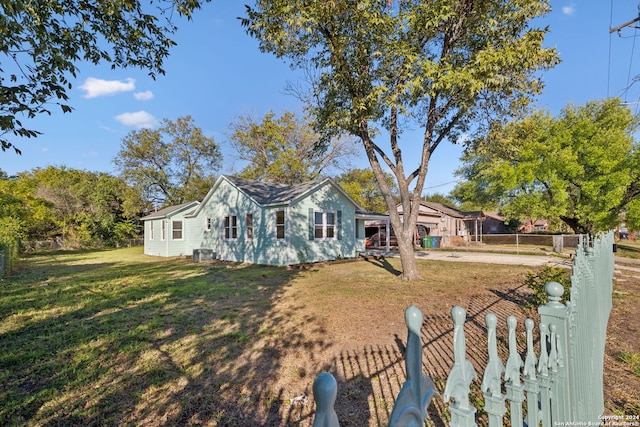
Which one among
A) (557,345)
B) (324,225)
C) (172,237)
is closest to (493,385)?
(557,345)

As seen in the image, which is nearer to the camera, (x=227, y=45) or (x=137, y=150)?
(x=227, y=45)

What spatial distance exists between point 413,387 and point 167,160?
3611 centimetres

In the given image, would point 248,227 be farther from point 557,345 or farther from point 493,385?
point 493,385

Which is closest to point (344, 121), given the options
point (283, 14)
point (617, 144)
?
point (283, 14)

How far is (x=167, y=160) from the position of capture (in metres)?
32.7

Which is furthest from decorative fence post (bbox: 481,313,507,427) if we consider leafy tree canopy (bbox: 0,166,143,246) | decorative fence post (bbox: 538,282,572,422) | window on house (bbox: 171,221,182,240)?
leafy tree canopy (bbox: 0,166,143,246)

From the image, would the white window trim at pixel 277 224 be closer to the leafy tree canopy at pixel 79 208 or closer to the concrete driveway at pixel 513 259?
the concrete driveway at pixel 513 259

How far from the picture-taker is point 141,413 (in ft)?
9.71

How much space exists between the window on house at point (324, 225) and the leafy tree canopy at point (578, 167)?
28.7 ft

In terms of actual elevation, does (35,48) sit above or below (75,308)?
above

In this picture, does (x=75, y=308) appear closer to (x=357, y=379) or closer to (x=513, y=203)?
(x=357, y=379)

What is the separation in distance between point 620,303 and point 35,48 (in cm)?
1074

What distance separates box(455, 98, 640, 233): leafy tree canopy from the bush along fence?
15.5 meters

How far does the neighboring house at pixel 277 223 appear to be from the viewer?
14336mm
